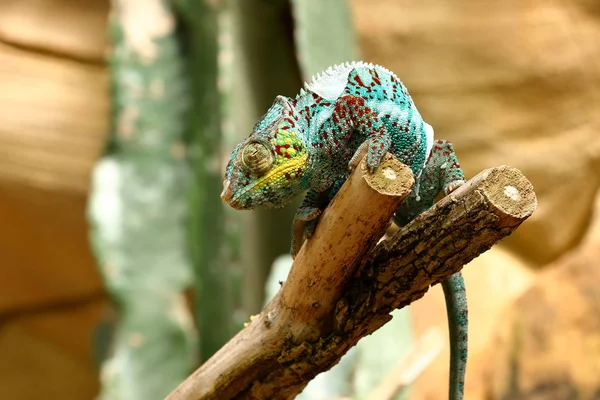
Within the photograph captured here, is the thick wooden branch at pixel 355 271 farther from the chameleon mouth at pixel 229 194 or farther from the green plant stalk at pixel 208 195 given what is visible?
the green plant stalk at pixel 208 195

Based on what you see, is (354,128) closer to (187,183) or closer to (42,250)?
(187,183)

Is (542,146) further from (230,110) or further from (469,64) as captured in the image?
(230,110)

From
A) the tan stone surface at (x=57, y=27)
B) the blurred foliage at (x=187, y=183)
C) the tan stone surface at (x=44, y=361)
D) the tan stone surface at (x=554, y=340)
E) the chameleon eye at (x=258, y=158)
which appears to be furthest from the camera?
the tan stone surface at (x=44, y=361)

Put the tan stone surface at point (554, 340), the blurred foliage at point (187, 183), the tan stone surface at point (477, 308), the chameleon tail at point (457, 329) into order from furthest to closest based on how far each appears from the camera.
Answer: the tan stone surface at point (477, 308) < the tan stone surface at point (554, 340) < the blurred foliage at point (187, 183) < the chameleon tail at point (457, 329)

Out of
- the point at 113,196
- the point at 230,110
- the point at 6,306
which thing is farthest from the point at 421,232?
the point at 6,306

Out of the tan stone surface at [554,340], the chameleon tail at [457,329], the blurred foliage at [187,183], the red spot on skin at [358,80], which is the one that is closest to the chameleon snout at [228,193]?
the red spot on skin at [358,80]

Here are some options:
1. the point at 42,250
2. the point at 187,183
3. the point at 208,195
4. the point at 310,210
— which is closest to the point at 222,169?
the point at 208,195

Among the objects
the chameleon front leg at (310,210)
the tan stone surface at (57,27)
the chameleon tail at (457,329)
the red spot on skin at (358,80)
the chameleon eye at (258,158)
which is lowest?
the chameleon tail at (457,329)

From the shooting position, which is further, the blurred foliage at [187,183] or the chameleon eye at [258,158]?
the blurred foliage at [187,183]

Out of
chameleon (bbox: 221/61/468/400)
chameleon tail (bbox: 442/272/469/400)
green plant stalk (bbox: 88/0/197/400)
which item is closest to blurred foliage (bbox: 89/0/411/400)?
green plant stalk (bbox: 88/0/197/400)
